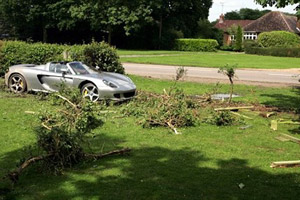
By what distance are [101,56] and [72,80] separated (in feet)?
14.0

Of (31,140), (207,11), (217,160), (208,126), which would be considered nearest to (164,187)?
(217,160)

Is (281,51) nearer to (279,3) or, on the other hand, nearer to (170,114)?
(279,3)

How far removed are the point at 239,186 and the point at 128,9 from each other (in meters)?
44.8

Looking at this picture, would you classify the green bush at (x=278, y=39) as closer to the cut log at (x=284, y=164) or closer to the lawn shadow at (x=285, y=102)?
the lawn shadow at (x=285, y=102)

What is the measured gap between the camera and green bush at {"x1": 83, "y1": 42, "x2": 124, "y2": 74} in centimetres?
1525

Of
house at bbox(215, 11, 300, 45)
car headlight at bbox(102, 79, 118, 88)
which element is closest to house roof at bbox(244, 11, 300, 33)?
house at bbox(215, 11, 300, 45)

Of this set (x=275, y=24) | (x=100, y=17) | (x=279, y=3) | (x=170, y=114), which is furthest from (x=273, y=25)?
(x=170, y=114)

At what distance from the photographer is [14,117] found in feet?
30.1

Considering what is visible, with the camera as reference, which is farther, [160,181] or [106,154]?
[106,154]

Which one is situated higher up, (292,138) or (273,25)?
(273,25)

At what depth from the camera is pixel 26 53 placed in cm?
1518

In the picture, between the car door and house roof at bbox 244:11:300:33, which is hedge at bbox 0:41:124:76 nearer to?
the car door

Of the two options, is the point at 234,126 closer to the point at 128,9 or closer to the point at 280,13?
the point at 128,9

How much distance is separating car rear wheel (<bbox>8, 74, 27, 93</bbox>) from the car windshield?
1.86m
